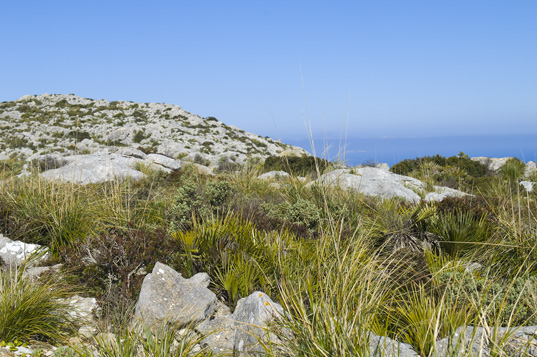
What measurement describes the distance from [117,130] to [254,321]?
3481 centimetres

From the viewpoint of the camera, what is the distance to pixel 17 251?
4.92m

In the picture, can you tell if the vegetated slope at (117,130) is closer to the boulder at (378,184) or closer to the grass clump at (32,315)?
the boulder at (378,184)

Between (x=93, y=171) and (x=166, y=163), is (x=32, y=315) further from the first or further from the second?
(x=166, y=163)

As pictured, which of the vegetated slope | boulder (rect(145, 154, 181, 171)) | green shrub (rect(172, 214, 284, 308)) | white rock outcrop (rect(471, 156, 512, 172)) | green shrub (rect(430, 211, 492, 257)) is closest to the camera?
green shrub (rect(172, 214, 284, 308))

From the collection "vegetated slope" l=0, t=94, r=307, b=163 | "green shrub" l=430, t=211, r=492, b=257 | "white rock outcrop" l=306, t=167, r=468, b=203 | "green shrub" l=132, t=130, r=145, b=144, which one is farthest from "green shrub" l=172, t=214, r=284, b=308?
"green shrub" l=132, t=130, r=145, b=144

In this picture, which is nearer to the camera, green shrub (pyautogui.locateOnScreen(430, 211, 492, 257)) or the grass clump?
the grass clump

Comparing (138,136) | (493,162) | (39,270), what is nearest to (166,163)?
(39,270)

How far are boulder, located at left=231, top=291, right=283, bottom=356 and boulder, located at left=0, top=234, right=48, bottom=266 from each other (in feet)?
10.1

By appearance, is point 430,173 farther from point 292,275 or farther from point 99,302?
point 99,302

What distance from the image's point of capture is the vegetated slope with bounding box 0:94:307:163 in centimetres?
2831

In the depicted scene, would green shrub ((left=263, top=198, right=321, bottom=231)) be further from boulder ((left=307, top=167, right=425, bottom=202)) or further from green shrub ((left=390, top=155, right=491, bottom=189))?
green shrub ((left=390, top=155, right=491, bottom=189))

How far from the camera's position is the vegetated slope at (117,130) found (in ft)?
92.9

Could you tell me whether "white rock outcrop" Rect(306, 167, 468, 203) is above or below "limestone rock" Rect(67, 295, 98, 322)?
above

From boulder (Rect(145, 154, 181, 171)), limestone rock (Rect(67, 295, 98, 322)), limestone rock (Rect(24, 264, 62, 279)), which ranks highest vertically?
boulder (Rect(145, 154, 181, 171))
